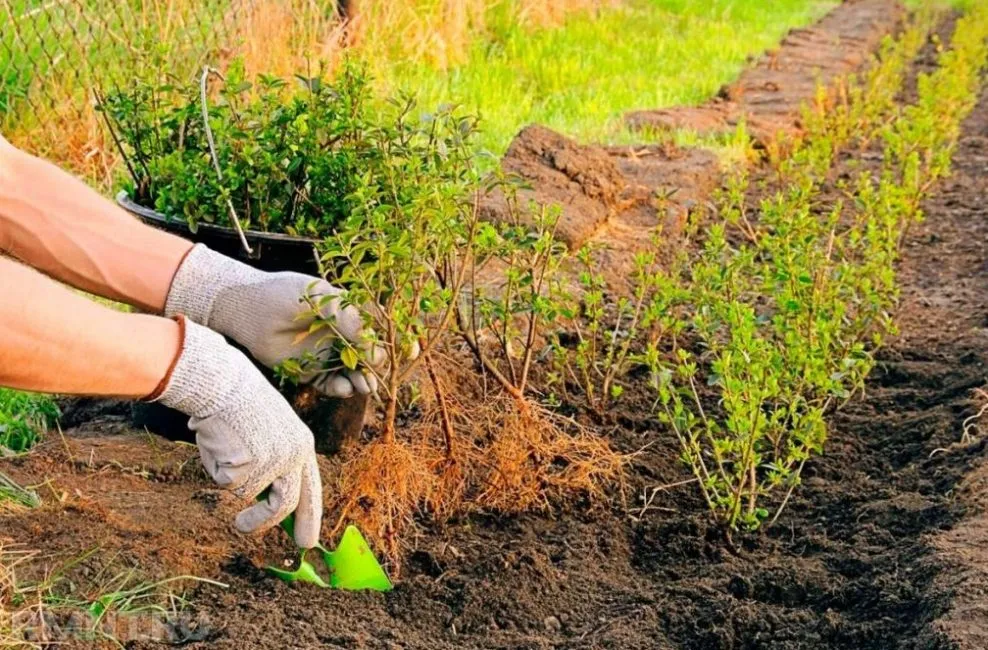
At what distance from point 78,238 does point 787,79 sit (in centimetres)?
616

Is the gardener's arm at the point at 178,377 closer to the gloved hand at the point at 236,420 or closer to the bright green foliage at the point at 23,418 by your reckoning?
the gloved hand at the point at 236,420

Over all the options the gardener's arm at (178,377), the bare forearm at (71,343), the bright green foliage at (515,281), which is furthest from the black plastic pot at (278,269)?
the bare forearm at (71,343)

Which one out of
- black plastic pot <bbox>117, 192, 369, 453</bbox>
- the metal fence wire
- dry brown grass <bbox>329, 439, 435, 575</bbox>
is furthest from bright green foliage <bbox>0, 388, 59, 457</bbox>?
the metal fence wire

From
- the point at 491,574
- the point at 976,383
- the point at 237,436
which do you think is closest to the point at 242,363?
the point at 237,436

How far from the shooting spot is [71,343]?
205cm

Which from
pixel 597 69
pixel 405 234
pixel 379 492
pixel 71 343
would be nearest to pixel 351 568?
pixel 379 492

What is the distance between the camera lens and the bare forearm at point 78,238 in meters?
2.53

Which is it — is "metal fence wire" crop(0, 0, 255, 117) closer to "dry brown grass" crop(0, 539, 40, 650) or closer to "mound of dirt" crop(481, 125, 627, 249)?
"mound of dirt" crop(481, 125, 627, 249)

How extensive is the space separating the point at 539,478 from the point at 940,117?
440 cm

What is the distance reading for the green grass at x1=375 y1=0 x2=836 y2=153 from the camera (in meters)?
6.33

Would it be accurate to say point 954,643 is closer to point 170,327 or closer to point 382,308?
point 382,308

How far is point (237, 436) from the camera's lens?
2250mm

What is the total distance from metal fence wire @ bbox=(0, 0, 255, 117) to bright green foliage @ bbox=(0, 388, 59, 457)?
1.96m

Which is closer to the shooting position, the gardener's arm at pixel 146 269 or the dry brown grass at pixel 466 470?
the gardener's arm at pixel 146 269
